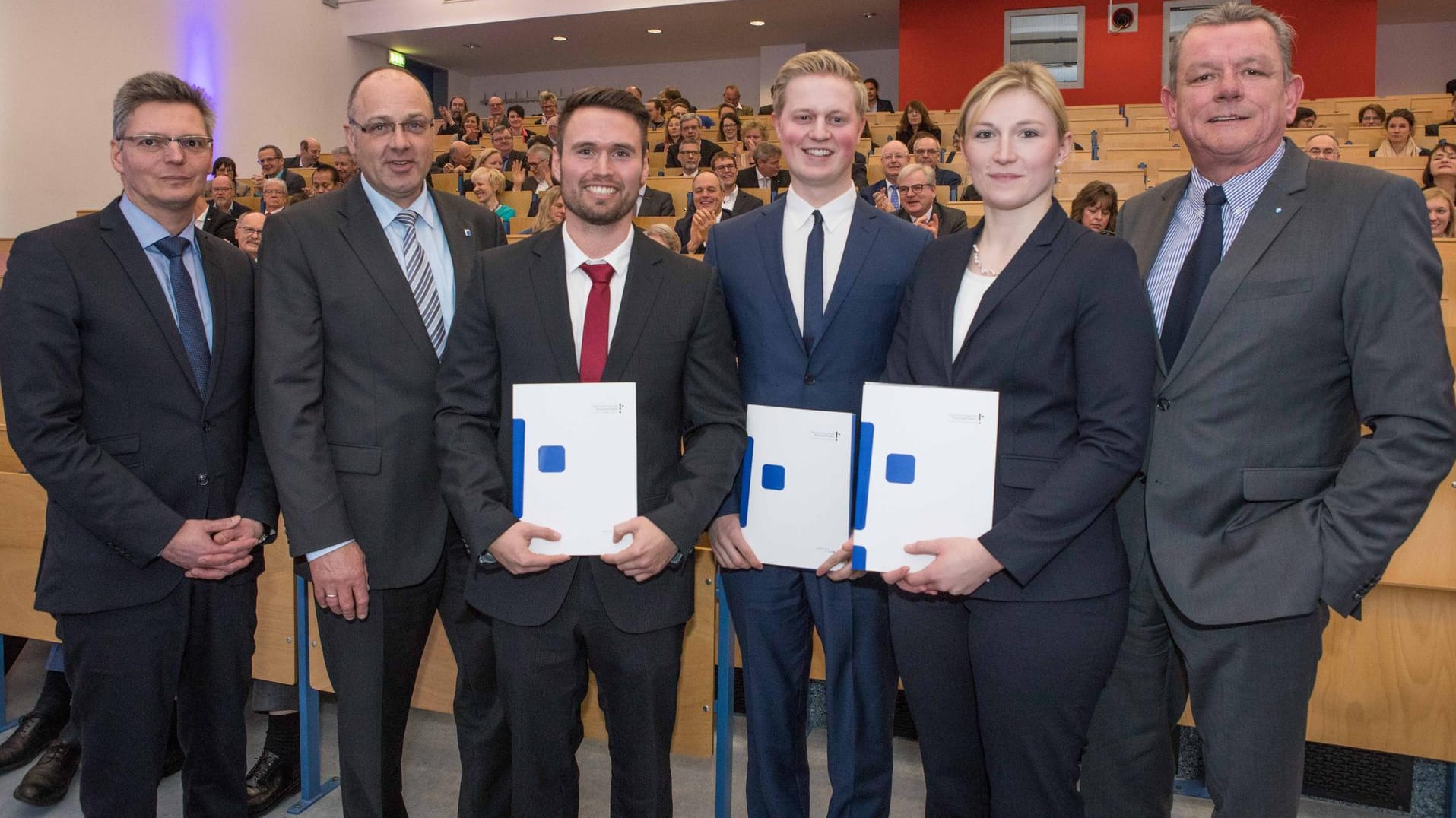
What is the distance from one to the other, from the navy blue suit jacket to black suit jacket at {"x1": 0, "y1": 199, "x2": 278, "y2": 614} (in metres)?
1.04

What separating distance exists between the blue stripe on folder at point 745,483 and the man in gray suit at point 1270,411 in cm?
69

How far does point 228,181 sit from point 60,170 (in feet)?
11.2

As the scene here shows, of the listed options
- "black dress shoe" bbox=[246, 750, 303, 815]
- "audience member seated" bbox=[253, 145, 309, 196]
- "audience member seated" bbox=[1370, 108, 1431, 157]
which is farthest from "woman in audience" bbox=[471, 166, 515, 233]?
"audience member seated" bbox=[1370, 108, 1431, 157]

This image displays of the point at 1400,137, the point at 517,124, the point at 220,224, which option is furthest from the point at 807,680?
the point at 517,124

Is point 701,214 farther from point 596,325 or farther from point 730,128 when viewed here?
point 596,325

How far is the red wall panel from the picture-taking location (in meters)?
12.2

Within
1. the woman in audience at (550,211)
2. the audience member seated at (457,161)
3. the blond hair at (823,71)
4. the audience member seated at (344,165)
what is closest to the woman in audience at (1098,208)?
the woman in audience at (550,211)

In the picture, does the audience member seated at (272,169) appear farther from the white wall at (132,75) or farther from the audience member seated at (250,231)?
the audience member seated at (250,231)

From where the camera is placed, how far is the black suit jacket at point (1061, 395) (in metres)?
1.54

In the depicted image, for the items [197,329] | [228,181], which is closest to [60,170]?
[228,181]

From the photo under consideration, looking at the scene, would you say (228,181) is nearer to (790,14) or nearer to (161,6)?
(161,6)

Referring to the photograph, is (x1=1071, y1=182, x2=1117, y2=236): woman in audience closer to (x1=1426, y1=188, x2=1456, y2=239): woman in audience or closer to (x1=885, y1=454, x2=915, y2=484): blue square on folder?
(x1=1426, y1=188, x2=1456, y2=239): woman in audience

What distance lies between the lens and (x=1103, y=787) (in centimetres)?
182

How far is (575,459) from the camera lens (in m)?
1.74
